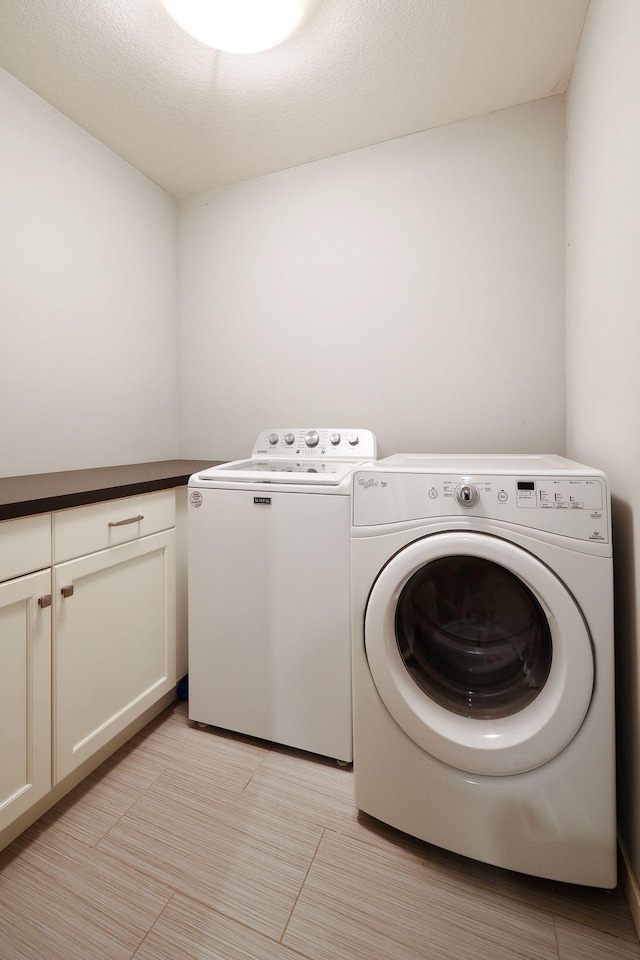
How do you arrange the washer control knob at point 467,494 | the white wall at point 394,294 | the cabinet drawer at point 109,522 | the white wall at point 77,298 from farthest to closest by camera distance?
the white wall at point 394,294 → the white wall at point 77,298 → the cabinet drawer at point 109,522 → the washer control knob at point 467,494

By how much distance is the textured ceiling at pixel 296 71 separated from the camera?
133 cm

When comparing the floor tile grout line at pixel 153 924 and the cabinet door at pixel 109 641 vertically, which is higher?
the cabinet door at pixel 109 641

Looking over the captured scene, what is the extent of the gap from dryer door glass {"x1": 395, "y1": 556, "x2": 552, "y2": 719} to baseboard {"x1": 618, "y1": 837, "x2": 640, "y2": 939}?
41 cm

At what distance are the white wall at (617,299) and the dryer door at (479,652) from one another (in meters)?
0.18

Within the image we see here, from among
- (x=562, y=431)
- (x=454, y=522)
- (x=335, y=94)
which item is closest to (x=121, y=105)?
(x=335, y=94)

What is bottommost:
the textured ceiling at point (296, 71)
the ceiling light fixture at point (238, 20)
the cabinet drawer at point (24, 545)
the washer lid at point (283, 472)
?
the cabinet drawer at point (24, 545)

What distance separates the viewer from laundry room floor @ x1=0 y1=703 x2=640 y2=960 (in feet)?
2.90

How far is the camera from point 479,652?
3.78 ft

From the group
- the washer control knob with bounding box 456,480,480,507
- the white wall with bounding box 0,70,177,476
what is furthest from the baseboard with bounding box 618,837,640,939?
the white wall with bounding box 0,70,177,476

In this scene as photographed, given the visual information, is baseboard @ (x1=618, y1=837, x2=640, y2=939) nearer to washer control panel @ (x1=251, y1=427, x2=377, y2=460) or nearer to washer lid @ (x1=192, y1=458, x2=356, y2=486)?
washer lid @ (x1=192, y1=458, x2=356, y2=486)

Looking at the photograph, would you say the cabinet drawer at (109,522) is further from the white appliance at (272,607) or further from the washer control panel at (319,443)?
the washer control panel at (319,443)

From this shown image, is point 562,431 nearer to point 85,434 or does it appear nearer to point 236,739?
point 236,739

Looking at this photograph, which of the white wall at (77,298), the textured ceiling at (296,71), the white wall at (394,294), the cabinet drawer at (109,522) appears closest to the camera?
the cabinet drawer at (109,522)

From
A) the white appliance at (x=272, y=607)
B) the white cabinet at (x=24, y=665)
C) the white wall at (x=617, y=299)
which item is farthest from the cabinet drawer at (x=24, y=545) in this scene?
the white wall at (x=617, y=299)
